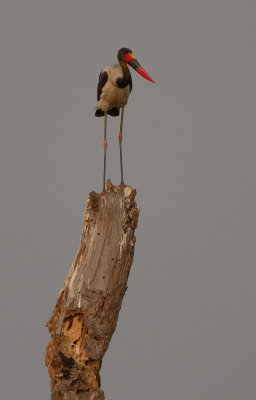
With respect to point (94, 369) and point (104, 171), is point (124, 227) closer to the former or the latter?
point (104, 171)

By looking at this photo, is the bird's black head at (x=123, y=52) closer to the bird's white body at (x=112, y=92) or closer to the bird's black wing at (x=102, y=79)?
the bird's white body at (x=112, y=92)

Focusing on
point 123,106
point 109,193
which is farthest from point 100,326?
point 123,106

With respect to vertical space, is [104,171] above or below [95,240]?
above

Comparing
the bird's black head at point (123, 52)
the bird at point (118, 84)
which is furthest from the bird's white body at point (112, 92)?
the bird's black head at point (123, 52)

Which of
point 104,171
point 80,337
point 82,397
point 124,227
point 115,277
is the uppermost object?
point 104,171

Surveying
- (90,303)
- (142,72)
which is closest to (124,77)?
(142,72)

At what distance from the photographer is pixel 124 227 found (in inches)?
333

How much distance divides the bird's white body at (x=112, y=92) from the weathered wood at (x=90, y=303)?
1.45 metres

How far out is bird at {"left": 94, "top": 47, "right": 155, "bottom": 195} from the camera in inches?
358

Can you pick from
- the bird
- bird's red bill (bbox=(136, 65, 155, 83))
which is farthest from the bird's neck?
bird's red bill (bbox=(136, 65, 155, 83))

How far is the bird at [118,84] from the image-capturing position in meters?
9.09

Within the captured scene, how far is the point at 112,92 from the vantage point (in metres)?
9.27

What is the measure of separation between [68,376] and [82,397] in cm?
28

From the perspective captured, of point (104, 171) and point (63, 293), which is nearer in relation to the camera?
point (63, 293)
